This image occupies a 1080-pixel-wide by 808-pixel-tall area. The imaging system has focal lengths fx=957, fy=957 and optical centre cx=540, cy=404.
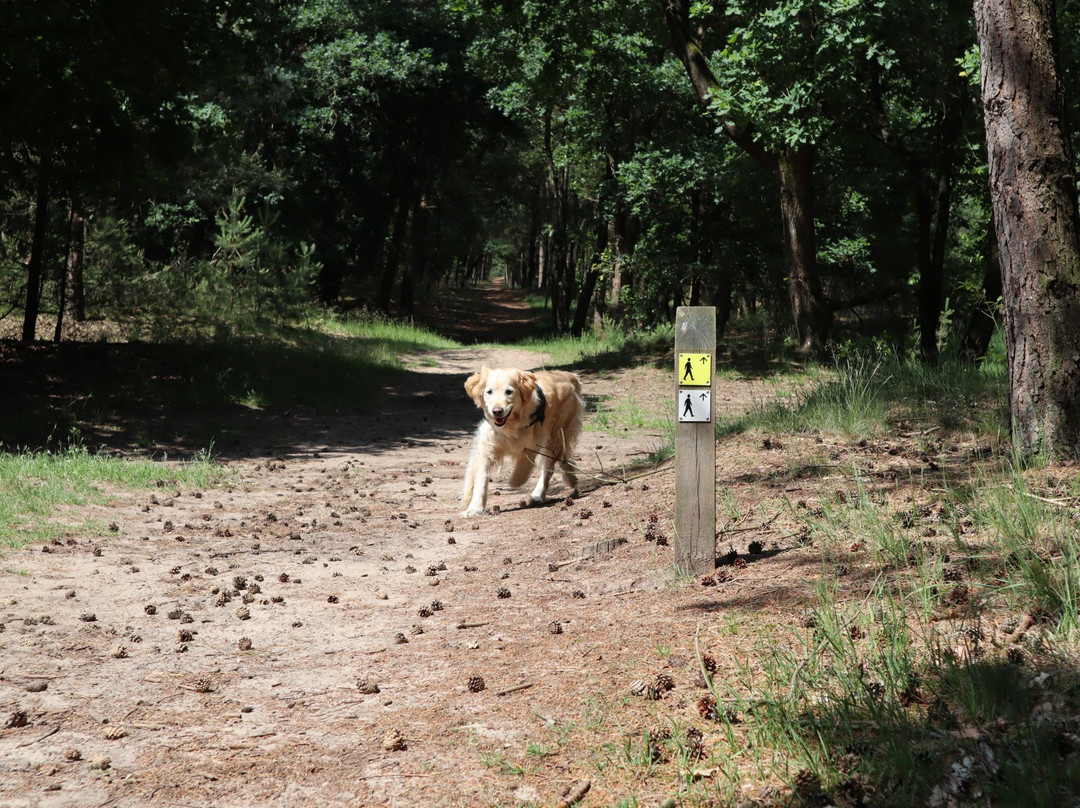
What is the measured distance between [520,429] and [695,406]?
345 centimetres

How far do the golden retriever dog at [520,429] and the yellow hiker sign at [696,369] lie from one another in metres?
3.14

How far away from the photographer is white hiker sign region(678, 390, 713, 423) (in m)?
5.07

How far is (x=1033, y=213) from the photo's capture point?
578 cm

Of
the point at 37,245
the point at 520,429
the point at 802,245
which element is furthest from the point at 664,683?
the point at 37,245

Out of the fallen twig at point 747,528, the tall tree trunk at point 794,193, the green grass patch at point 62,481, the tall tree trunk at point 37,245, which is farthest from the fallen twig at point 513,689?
the tall tree trunk at point 794,193

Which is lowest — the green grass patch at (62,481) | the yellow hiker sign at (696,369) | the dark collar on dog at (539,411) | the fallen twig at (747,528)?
the green grass patch at (62,481)

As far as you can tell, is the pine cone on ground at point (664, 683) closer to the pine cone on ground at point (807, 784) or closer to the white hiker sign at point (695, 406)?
the pine cone on ground at point (807, 784)

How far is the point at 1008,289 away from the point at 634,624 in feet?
10.5

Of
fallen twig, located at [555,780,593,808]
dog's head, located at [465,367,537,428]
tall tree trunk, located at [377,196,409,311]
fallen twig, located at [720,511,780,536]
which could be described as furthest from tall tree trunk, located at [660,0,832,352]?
tall tree trunk, located at [377,196,409,311]

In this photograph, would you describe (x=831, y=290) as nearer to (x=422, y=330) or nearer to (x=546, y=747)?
(x=422, y=330)

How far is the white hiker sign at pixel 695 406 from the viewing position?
5066 mm

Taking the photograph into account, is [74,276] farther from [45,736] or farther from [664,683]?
[664,683]

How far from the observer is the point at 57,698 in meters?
4.07

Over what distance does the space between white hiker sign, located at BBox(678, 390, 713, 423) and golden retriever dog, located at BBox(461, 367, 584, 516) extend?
3.10 meters
